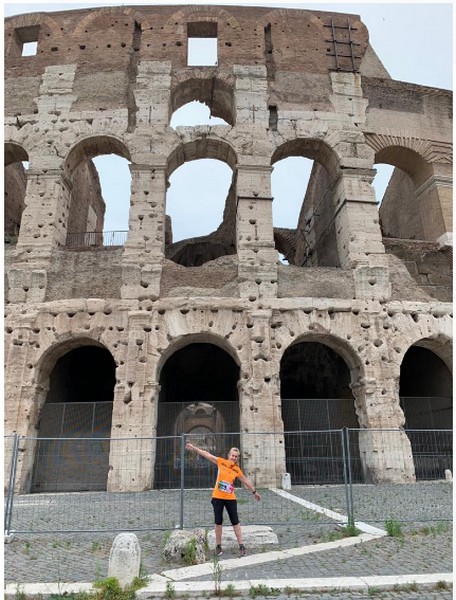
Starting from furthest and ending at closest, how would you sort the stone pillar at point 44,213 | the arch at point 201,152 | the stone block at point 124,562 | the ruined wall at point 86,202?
1. the ruined wall at point 86,202
2. the arch at point 201,152
3. the stone pillar at point 44,213
4. the stone block at point 124,562

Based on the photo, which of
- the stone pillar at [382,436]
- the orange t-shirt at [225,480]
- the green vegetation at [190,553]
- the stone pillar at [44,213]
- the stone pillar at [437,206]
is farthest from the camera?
the stone pillar at [437,206]

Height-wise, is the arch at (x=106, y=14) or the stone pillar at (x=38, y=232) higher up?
the arch at (x=106, y=14)

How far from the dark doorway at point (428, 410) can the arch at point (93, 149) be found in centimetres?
1022

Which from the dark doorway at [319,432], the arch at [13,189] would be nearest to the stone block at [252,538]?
the dark doorway at [319,432]

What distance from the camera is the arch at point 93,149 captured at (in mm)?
12921

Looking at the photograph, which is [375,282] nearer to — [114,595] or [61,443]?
[61,443]

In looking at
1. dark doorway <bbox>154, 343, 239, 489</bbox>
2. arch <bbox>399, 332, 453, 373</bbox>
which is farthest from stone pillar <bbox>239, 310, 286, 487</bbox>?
arch <bbox>399, 332, 453, 373</bbox>

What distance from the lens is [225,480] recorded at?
4.83 m

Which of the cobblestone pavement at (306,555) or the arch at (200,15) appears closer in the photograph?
the cobblestone pavement at (306,555)

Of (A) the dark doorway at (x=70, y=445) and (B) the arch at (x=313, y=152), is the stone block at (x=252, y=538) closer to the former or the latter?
(A) the dark doorway at (x=70, y=445)

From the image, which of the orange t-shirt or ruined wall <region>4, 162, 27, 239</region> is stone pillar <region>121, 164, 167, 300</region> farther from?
the orange t-shirt

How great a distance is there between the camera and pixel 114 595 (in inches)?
136

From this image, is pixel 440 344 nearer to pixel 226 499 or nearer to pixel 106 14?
pixel 226 499

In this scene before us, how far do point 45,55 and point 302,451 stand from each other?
13611 mm
